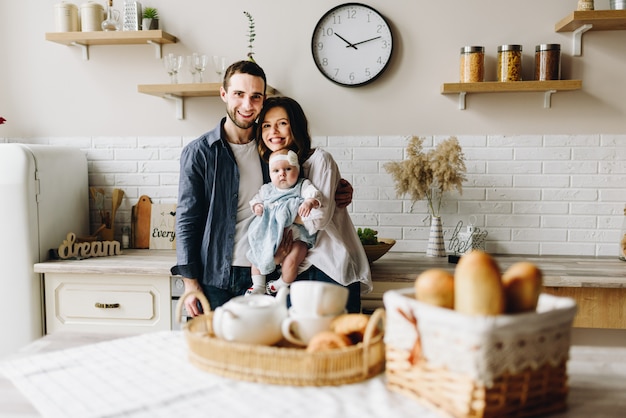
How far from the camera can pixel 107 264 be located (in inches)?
121

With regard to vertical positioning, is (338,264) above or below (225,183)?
below

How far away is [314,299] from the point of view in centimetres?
134

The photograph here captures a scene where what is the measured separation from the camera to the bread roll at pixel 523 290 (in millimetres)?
1096

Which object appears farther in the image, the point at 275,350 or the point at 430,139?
the point at 430,139

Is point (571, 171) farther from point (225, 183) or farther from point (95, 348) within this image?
point (95, 348)

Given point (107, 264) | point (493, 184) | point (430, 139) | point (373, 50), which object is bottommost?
point (107, 264)

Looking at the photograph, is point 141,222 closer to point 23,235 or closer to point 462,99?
point 23,235

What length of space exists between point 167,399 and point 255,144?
158cm

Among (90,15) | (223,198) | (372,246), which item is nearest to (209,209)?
(223,198)

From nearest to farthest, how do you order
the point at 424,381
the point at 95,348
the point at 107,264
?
1. the point at 424,381
2. the point at 95,348
3. the point at 107,264

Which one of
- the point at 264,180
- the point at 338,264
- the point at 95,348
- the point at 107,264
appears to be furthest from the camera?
the point at 107,264

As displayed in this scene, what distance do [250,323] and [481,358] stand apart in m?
0.50

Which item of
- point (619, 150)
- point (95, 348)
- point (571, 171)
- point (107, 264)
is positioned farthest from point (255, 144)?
point (619, 150)

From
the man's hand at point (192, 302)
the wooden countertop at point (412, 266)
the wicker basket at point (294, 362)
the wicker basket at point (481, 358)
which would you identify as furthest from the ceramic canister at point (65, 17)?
the wicker basket at point (481, 358)
